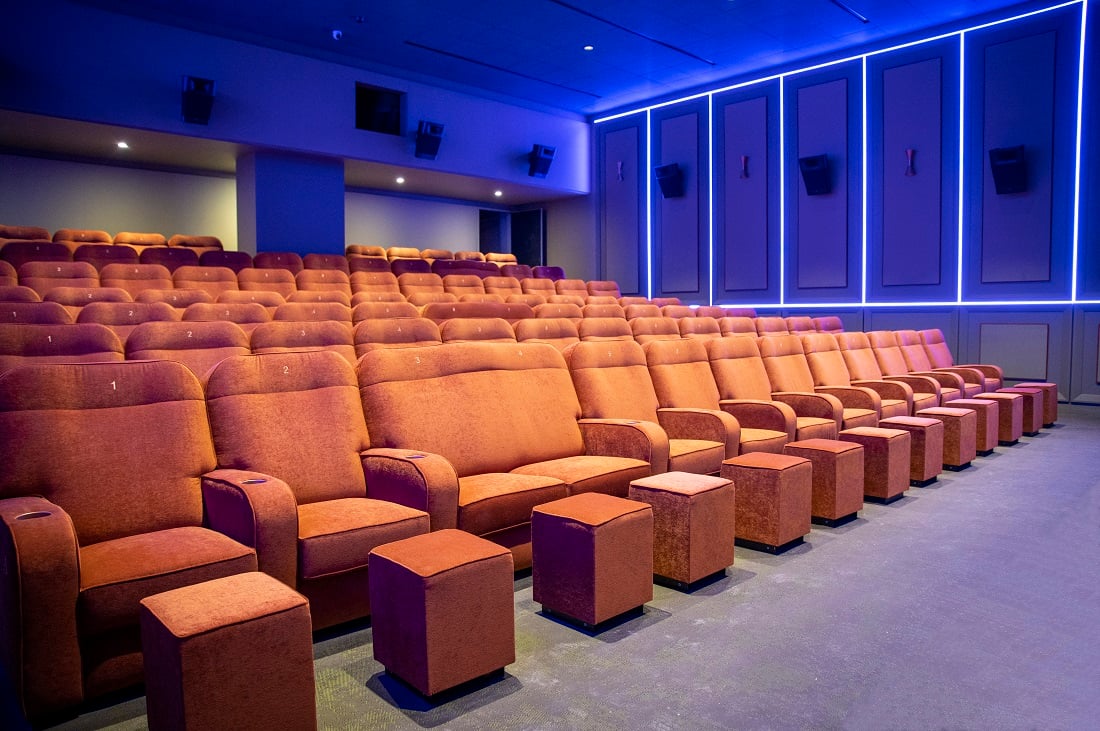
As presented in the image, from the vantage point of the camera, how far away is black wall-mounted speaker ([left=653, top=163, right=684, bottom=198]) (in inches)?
394

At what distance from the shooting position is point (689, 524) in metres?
2.31

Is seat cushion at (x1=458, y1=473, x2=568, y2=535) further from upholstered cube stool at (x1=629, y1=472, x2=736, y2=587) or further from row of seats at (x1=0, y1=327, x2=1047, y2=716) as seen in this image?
upholstered cube stool at (x1=629, y1=472, x2=736, y2=587)

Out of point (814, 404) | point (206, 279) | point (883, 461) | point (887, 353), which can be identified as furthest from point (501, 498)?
Result: point (887, 353)

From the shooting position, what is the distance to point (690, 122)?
390 inches

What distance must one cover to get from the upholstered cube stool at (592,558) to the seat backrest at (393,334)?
56.0 inches

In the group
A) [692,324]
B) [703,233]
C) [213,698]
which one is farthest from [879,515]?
[703,233]

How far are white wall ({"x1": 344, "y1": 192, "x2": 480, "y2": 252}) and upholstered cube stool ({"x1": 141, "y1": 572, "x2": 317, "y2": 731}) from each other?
31.7 ft

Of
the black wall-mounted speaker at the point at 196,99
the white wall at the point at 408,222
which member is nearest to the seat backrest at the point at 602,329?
the black wall-mounted speaker at the point at 196,99

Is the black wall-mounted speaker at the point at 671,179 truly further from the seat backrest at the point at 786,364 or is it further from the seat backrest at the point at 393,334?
the seat backrest at the point at 393,334

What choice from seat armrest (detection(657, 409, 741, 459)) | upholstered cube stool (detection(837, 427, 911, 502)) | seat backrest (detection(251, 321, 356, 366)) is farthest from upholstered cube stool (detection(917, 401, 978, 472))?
seat backrest (detection(251, 321, 356, 366))

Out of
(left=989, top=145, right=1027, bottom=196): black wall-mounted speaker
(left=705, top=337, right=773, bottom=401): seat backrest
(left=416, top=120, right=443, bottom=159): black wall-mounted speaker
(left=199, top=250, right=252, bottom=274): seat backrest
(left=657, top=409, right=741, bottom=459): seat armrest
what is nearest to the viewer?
(left=657, top=409, right=741, bottom=459): seat armrest

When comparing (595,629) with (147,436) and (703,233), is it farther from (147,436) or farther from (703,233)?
(703,233)

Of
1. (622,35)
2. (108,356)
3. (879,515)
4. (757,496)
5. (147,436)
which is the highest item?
(622,35)

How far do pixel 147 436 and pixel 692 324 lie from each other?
152 inches
